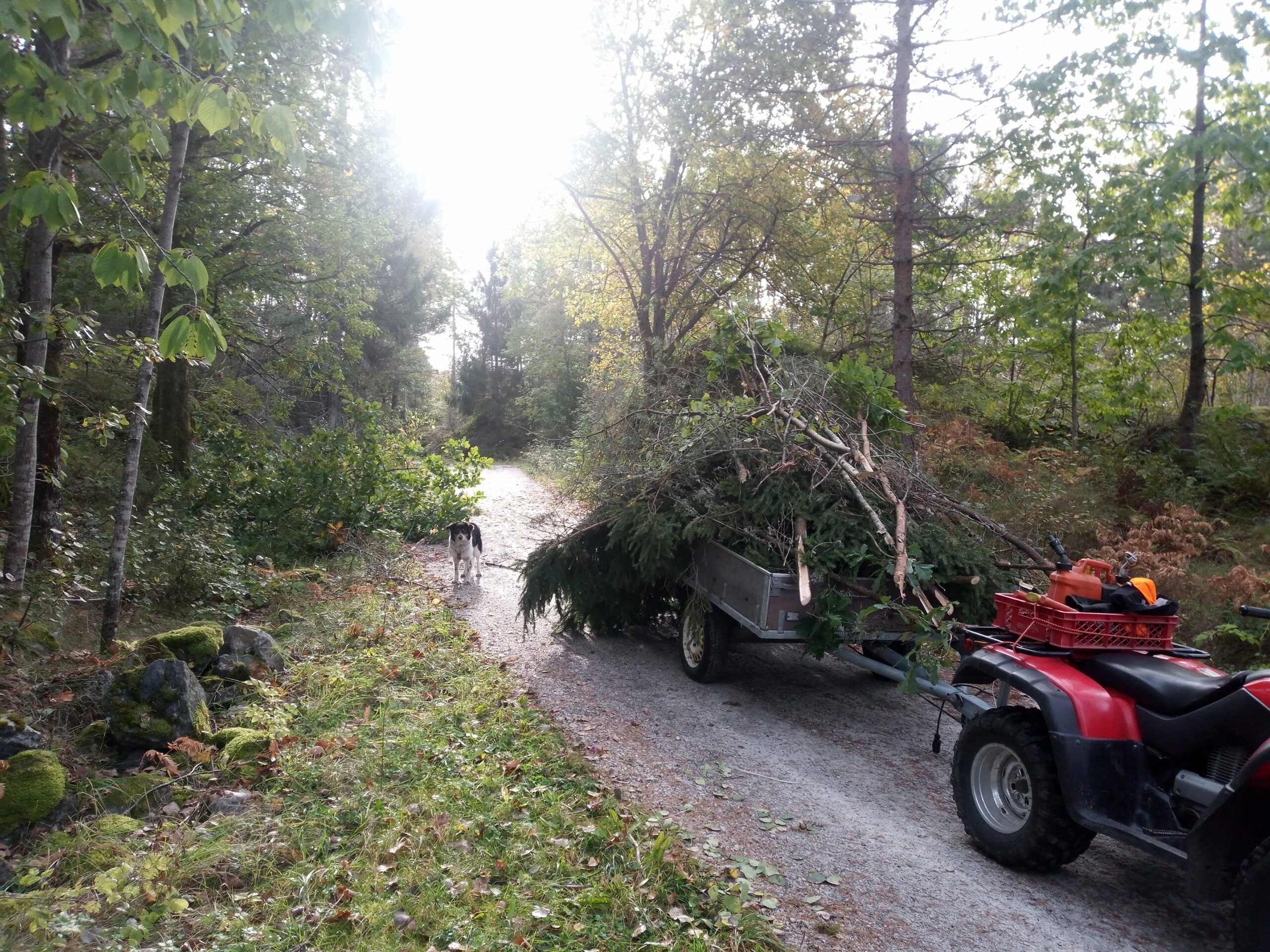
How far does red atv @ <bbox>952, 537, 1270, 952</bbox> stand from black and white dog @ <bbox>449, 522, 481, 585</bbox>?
25.1ft

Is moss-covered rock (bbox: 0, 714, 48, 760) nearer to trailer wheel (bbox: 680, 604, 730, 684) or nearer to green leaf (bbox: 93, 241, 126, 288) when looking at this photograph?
green leaf (bbox: 93, 241, 126, 288)

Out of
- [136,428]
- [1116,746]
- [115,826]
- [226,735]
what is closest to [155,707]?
[226,735]

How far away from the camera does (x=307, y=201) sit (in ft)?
42.9

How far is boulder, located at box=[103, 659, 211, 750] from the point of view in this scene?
18.3ft

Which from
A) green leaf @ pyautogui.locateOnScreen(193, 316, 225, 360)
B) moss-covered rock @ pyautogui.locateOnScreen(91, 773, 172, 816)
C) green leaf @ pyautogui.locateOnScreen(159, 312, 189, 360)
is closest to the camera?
green leaf @ pyautogui.locateOnScreen(159, 312, 189, 360)

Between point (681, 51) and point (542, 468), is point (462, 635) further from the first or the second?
point (542, 468)

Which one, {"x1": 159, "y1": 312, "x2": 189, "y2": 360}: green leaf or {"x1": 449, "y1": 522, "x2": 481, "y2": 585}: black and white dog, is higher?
{"x1": 159, "y1": 312, "x2": 189, "y2": 360}: green leaf

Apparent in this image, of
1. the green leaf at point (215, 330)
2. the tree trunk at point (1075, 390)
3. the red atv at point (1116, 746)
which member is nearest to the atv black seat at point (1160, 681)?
the red atv at point (1116, 746)

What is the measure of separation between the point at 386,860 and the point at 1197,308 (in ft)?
45.0

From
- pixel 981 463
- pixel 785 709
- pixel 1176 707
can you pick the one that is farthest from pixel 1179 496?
pixel 1176 707

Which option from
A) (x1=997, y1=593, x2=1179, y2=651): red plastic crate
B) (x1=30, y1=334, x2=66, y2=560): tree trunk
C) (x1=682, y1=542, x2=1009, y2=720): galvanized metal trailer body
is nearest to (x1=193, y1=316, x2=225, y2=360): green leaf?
(x1=682, y1=542, x2=1009, y2=720): galvanized metal trailer body

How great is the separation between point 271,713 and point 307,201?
9705mm

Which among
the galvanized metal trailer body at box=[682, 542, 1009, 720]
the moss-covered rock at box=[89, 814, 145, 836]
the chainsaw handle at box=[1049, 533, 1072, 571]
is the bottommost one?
the moss-covered rock at box=[89, 814, 145, 836]

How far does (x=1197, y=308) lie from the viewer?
12367 mm
